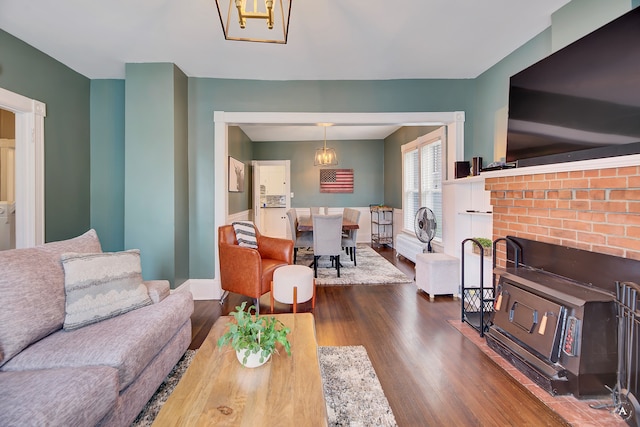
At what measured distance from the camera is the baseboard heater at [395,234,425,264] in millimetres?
4874

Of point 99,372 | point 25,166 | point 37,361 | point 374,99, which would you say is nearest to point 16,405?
point 99,372

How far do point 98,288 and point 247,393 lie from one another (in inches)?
47.2

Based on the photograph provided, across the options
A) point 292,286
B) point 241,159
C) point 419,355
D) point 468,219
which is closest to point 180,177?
point 292,286

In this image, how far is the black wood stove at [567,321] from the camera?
165 centimetres

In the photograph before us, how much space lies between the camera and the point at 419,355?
86.1 inches

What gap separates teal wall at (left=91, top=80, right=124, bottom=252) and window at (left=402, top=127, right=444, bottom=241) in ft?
13.6

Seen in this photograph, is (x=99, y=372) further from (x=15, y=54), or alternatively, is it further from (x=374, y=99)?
(x=374, y=99)

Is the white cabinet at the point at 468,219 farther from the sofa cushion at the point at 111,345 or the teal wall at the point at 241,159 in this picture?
the teal wall at the point at 241,159

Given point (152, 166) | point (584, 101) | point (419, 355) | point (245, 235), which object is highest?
point (584, 101)

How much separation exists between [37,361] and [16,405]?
40 cm

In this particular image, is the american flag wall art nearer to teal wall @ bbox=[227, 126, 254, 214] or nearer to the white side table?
teal wall @ bbox=[227, 126, 254, 214]

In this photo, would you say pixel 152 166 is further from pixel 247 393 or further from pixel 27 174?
pixel 247 393

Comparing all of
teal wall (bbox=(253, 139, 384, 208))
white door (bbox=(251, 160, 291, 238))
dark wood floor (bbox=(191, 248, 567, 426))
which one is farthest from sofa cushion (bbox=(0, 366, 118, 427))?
teal wall (bbox=(253, 139, 384, 208))

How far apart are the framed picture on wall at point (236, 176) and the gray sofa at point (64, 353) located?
2.99 m
